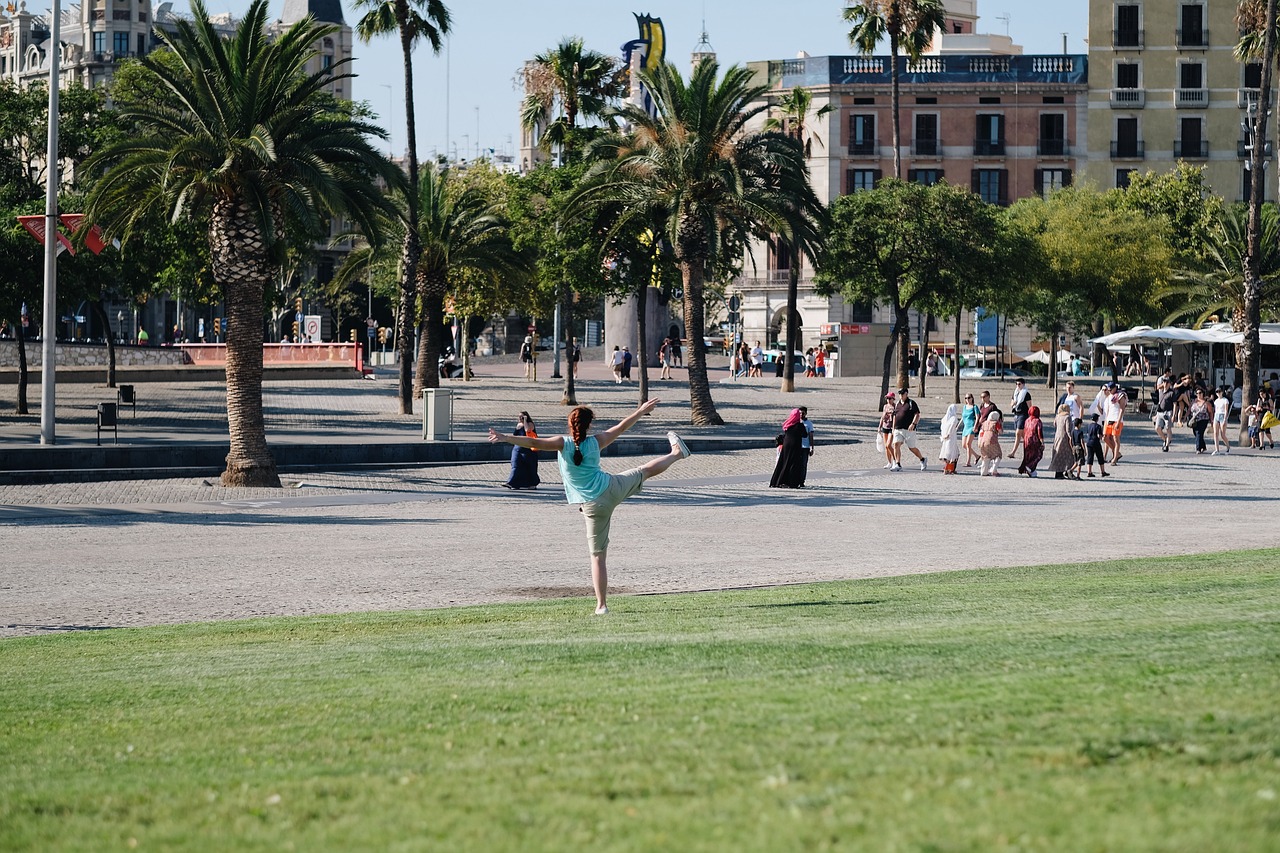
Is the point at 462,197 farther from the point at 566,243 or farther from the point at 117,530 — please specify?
the point at 117,530

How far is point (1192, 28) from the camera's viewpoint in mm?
79812

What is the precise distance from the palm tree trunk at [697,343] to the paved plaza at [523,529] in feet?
11.4

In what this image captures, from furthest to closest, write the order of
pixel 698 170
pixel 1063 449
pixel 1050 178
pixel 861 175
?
pixel 861 175
pixel 1050 178
pixel 698 170
pixel 1063 449

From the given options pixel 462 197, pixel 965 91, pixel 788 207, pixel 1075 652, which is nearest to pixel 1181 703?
pixel 1075 652

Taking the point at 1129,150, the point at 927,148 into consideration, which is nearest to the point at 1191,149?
the point at 1129,150

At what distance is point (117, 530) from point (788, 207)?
70.7ft

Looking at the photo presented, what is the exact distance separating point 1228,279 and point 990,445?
27505mm

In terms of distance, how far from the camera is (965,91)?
8106 centimetres

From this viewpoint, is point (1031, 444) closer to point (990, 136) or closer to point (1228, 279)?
point (1228, 279)

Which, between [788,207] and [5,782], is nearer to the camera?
[5,782]

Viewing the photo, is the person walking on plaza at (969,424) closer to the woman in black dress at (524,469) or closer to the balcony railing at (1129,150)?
the woman in black dress at (524,469)

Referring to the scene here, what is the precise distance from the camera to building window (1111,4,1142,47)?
8006cm

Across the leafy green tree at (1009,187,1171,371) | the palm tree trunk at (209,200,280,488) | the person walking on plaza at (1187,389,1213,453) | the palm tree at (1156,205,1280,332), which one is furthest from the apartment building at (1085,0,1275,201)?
the palm tree trunk at (209,200,280,488)

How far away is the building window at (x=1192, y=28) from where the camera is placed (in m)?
79.7
